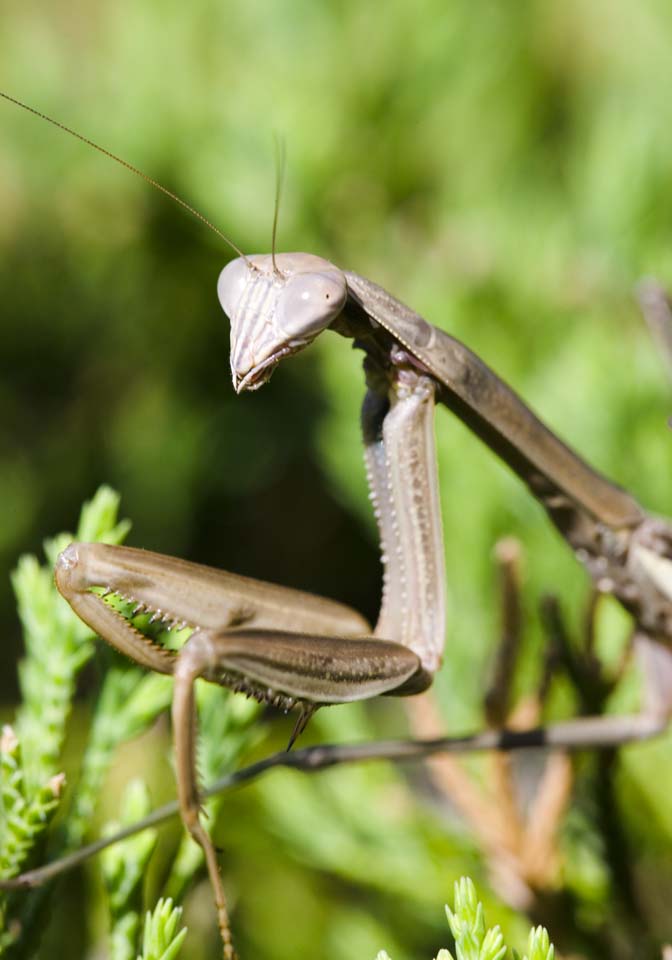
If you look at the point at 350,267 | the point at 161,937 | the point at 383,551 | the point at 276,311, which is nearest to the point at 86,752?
the point at 161,937

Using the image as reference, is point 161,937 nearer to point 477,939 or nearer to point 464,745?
point 477,939

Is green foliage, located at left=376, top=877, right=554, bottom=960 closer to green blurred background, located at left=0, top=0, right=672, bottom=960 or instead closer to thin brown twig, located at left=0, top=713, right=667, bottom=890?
thin brown twig, located at left=0, top=713, right=667, bottom=890

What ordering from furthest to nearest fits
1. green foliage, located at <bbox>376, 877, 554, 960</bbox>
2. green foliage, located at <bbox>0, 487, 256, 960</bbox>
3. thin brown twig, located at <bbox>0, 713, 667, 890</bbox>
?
thin brown twig, located at <bbox>0, 713, 667, 890</bbox> < green foliage, located at <bbox>0, 487, 256, 960</bbox> < green foliage, located at <bbox>376, 877, 554, 960</bbox>

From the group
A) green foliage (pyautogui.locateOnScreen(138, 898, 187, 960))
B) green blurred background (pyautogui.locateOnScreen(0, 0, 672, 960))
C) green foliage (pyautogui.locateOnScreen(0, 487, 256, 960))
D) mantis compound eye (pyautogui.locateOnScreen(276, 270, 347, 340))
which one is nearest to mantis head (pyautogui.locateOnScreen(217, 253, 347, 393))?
mantis compound eye (pyautogui.locateOnScreen(276, 270, 347, 340))

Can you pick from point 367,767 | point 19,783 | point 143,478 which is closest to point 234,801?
point 367,767

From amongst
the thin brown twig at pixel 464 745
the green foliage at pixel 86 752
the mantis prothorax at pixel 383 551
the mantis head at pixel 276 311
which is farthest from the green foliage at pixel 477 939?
the mantis head at pixel 276 311

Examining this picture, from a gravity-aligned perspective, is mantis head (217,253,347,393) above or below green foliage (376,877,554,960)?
above

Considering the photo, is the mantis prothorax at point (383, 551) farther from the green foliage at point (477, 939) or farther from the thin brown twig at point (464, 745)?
the green foliage at point (477, 939)
